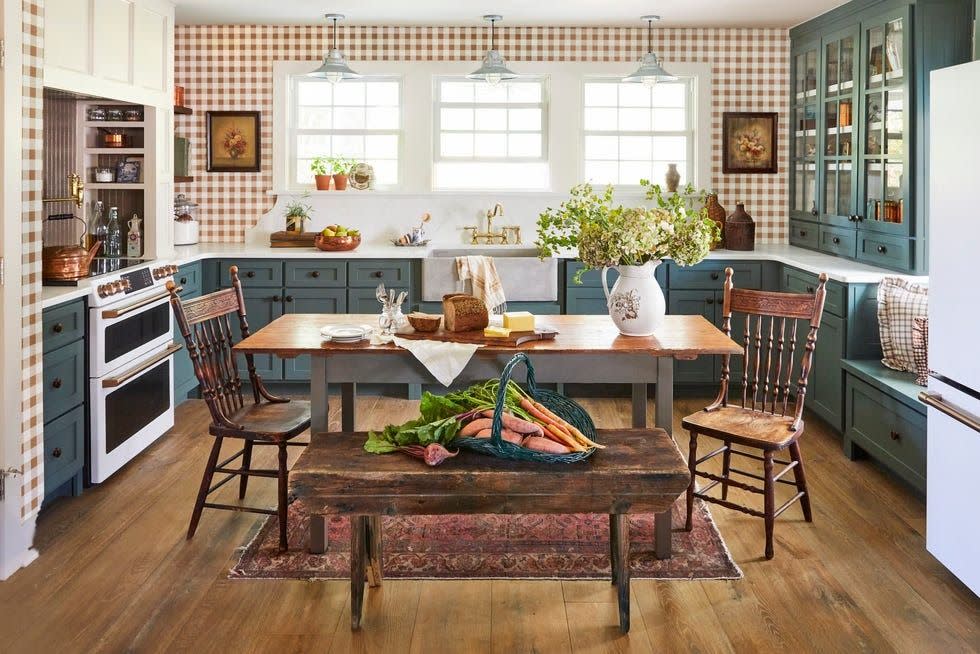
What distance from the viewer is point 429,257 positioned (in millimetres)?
6391

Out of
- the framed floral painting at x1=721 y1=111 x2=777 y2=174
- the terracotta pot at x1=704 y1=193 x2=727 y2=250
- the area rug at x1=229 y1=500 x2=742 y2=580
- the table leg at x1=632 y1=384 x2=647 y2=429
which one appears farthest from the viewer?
the framed floral painting at x1=721 y1=111 x2=777 y2=174

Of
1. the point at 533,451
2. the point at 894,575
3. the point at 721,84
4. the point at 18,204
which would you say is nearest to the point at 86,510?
the point at 18,204

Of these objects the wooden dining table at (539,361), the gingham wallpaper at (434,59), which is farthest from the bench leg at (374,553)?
the gingham wallpaper at (434,59)

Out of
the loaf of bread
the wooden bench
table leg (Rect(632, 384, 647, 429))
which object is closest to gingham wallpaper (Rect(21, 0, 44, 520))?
the wooden bench

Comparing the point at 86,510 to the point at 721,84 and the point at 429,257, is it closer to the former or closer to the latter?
the point at 429,257

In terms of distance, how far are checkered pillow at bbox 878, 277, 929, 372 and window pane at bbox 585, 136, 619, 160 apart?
2722 mm

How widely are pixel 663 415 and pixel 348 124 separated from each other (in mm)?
4167

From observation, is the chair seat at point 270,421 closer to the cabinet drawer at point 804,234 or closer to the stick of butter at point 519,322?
the stick of butter at point 519,322

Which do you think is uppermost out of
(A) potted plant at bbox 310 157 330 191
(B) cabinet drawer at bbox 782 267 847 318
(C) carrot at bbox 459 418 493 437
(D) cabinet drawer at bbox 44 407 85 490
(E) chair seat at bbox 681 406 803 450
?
(A) potted plant at bbox 310 157 330 191

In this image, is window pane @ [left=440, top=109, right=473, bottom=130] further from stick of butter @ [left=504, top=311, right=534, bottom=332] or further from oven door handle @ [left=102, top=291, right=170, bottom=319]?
stick of butter @ [left=504, top=311, right=534, bottom=332]

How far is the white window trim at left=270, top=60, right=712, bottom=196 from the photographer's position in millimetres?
6957

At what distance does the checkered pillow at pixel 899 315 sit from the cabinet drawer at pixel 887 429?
0.19 m

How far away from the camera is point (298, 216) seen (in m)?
6.91

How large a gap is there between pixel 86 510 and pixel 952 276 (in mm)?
3473
